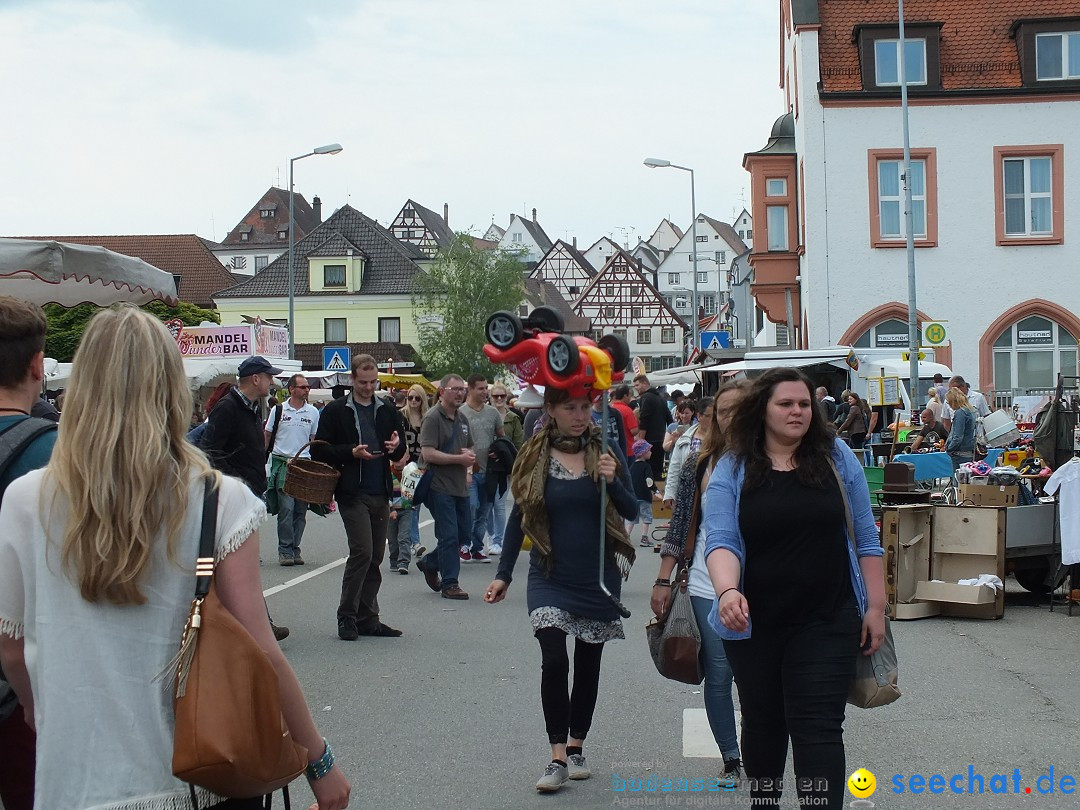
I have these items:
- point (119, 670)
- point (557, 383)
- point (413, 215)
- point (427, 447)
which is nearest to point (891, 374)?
point (427, 447)

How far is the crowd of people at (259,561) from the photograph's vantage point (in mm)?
2652

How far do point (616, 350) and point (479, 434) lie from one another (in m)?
8.08

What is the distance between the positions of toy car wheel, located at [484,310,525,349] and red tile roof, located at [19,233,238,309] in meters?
71.8

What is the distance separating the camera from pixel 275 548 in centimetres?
1591

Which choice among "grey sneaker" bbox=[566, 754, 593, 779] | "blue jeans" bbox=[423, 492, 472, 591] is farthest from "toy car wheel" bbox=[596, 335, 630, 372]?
"blue jeans" bbox=[423, 492, 472, 591]

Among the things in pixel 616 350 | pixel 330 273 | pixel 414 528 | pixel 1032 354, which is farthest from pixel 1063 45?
pixel 330 273

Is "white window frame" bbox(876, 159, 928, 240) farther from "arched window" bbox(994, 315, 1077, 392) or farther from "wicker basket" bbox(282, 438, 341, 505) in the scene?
"wicker basket" bbox(282, 438, 341, 505)

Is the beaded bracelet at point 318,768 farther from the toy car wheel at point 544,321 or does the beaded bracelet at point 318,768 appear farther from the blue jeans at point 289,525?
the blue jeans at point 289,525

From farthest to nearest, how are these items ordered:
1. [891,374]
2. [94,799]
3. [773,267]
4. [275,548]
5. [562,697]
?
[773,267] → [891,374] → [275,548] → [562,697] → [94,799]

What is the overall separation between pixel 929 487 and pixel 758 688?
7.79m

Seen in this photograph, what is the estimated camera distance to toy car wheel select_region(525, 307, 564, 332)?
6.19m

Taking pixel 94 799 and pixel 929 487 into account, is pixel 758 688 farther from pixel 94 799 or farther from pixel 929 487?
pixel 929 487

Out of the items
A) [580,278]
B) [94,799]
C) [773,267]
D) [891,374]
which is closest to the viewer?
[94,799]

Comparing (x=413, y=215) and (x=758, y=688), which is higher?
(x=413, y=215)
